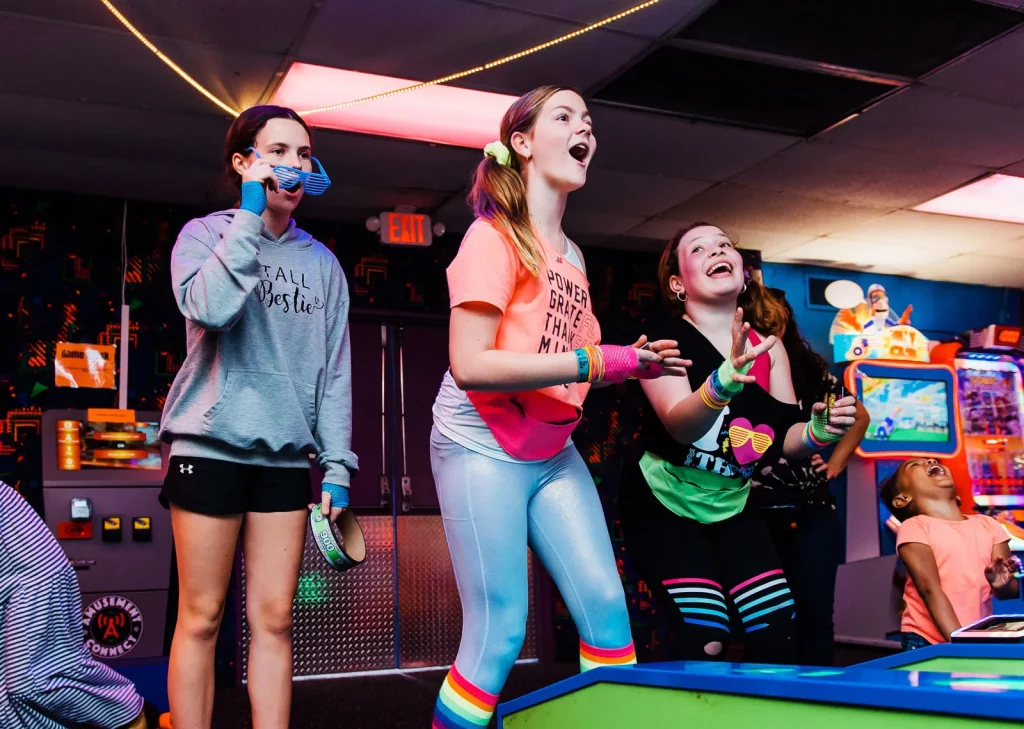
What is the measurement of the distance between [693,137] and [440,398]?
3.10m

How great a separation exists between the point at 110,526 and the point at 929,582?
138 inches

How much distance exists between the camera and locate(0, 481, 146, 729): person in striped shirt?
207cm

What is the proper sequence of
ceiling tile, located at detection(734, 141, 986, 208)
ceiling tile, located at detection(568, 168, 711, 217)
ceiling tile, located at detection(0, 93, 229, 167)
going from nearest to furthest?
ceiling tile, located at detection(0, 93, 229, 167)
ceiling tile, located at detection(734, 141, 986, 208)
ceiling tile, located at detection(568, 168, 711, 217)

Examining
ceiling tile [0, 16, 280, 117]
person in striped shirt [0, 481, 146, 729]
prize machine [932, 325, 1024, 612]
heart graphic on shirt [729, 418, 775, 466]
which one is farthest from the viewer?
prize machine [932, 325, 1024, 612]

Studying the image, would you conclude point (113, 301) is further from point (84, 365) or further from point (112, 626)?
point (112, 626)

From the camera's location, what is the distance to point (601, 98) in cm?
437

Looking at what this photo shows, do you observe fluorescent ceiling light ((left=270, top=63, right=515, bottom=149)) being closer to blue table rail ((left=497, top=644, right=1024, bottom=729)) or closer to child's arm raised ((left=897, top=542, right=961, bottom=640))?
child's arm raised ((left=897, top=542, right=961, bottom=640))

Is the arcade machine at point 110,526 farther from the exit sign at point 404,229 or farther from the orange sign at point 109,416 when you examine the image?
the exit sign at point 404,229

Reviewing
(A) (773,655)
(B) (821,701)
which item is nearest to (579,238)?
(A) (773,655)

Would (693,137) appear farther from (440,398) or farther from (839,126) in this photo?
(440,398)

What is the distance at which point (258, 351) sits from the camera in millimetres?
2100

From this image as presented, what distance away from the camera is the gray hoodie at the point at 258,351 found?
1991 millimetres

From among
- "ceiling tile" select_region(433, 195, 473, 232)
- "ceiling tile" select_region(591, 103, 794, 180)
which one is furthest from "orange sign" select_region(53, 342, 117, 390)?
"ceiling tile" select_region(591, 103, 794, 180)

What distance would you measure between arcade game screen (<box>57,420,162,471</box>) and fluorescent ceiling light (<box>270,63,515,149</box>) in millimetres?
1742
